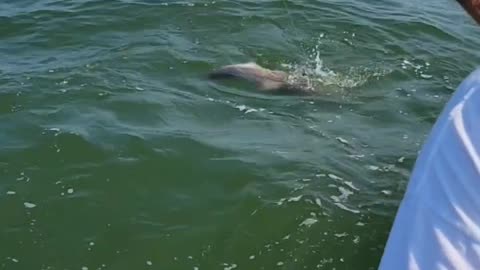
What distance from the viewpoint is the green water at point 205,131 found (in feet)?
18.9

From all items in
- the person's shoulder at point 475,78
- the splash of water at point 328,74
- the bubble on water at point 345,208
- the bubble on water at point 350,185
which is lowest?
the splash of water at point 328,74

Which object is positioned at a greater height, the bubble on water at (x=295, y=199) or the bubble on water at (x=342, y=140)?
the bubble on water at (x=295, y=199)

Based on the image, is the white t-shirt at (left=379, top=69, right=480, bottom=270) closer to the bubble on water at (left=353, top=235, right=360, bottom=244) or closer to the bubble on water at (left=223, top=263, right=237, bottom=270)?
the bubble on water at (left=223, top=263, right=237, bottom=270)

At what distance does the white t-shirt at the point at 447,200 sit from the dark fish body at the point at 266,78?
7.43 metres

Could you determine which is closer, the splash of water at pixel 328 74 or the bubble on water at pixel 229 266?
the bubble on water at pixel 229 266

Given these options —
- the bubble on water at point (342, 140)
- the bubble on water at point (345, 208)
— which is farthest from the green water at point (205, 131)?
the bubble on water at point (342, 140)

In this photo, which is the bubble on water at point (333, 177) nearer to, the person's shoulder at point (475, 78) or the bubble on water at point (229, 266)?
the bubble on water at point (229, 266)

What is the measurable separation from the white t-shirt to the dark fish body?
743 cm

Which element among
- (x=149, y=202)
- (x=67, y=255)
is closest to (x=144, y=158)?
(x=149, y=202)

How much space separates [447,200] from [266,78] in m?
7.78

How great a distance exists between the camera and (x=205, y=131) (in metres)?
7.51

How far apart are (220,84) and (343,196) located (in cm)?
298

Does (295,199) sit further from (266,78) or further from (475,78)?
(475,78)

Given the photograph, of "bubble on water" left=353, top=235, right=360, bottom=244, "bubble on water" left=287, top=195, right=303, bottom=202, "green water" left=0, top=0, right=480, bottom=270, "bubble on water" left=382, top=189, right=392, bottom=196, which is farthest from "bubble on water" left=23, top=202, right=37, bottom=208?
"bubble on water" left=382, top=189, right=392, bottom=196
